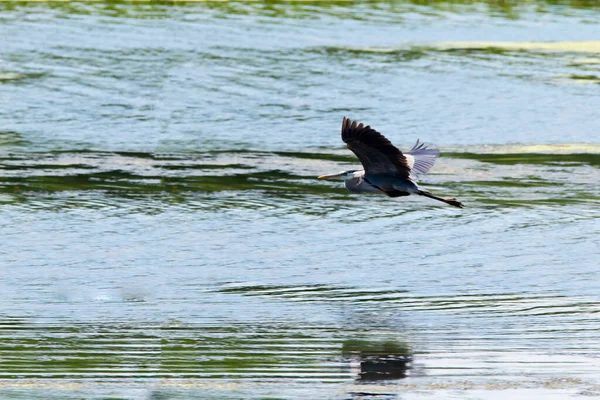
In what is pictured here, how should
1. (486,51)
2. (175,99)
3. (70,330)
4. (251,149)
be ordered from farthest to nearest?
(486,51) < (175,99) < (251,149) < (70,330)

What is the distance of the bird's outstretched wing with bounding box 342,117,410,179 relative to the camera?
313 inches

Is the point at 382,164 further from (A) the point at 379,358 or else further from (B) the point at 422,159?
(A) the point at 379,358

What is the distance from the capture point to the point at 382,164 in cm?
864

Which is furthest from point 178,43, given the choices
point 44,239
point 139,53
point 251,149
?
point 44,239

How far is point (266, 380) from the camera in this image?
612 cm

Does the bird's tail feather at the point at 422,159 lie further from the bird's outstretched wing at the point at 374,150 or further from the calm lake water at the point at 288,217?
the calm lake water at the point at 288,217

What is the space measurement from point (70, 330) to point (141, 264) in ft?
6.02

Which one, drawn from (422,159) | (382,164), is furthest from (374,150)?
(422,159)

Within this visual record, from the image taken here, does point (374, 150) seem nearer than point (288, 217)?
Yes

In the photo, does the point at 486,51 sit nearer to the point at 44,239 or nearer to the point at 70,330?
the point at 44,239

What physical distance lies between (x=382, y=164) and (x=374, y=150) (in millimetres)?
301

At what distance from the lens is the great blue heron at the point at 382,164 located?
26.5 ft

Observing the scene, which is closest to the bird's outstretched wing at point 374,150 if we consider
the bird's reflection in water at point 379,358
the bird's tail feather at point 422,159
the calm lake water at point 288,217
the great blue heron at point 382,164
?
the great blue heron at point 382,164

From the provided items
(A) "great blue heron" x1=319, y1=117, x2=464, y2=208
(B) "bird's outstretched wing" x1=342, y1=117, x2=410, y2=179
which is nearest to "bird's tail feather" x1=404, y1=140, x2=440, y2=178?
(A) "great blue heron" x1=319, y1=117, x2=464, y2=208
